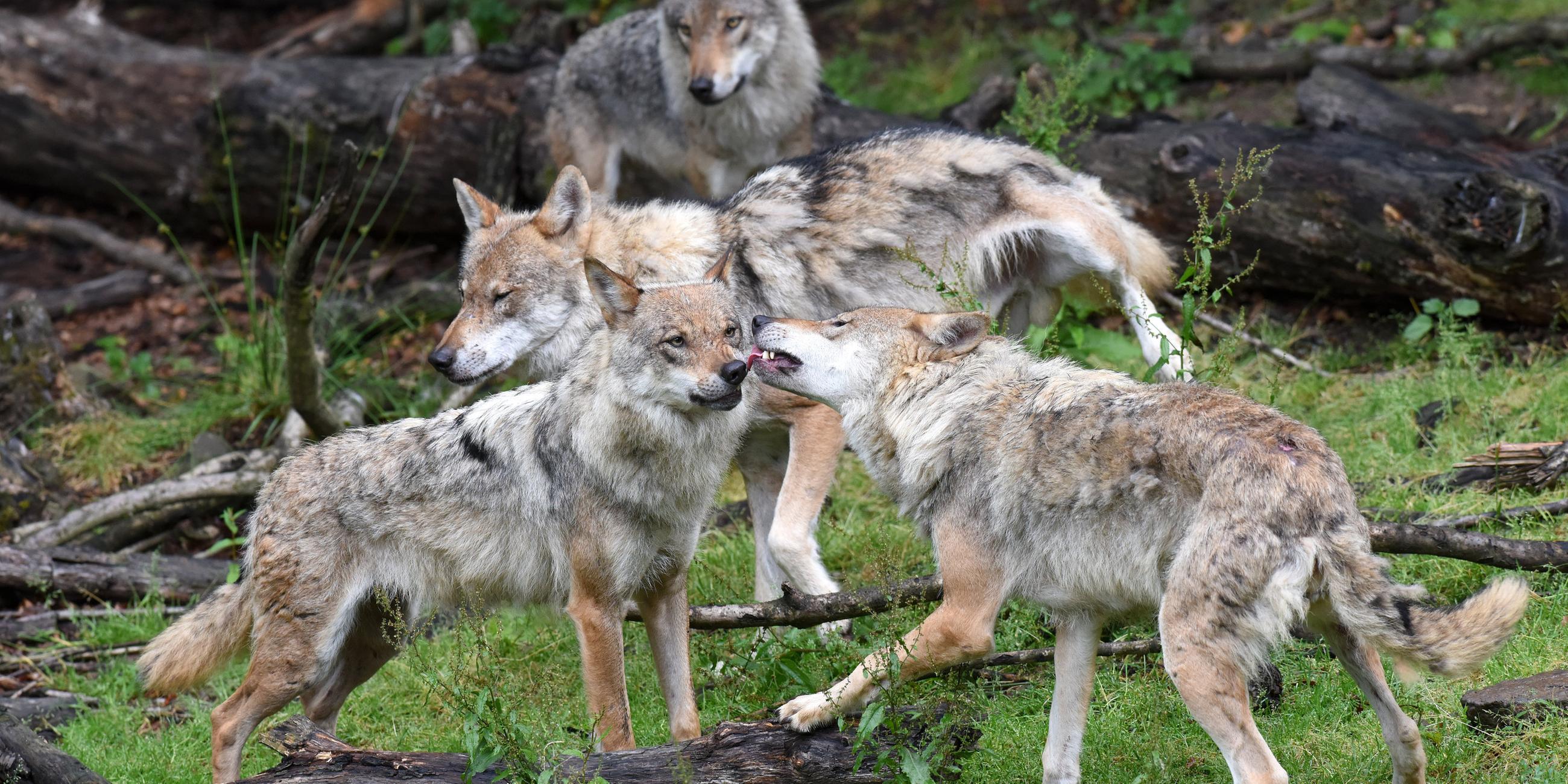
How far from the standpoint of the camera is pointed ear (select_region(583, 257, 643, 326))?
201 inches

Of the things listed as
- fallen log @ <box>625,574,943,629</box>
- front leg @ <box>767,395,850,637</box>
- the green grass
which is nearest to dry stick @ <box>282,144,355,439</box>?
the green grass

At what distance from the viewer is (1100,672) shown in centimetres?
555

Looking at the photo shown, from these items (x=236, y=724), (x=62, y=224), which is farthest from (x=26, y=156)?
(x=236, y=724)

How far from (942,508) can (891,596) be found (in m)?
0.35

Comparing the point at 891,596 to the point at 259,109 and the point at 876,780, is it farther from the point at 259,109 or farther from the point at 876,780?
the point at 259,109

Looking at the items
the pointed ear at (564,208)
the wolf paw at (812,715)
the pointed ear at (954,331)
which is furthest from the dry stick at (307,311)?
the wolf paw at (812,715)

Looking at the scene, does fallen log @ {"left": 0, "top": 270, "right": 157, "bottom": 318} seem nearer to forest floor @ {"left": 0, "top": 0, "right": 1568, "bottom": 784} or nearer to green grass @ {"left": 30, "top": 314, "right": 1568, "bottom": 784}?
forest floor @ {"left": 0, "top": 0, "right": 1568, "bottom": 784}

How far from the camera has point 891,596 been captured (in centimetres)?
443

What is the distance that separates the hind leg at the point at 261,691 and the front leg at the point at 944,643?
7.07ft

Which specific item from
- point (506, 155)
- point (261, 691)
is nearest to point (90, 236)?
point (506, 155)

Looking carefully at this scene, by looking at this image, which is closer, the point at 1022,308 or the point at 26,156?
the point at 1022,308

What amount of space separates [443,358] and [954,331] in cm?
249

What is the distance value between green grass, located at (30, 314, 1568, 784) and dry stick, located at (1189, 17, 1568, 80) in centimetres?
379

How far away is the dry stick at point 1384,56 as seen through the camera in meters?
10.5
